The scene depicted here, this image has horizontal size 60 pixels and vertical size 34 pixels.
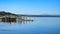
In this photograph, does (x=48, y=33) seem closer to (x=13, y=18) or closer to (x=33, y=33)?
(x=33, y=33)

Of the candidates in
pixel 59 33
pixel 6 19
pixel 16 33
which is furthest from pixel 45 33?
pixel 6 19

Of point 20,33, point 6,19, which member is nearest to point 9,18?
point 6,19

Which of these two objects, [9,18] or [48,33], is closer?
[48,33]

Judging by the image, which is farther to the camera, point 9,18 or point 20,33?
point 9,18

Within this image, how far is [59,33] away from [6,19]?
18.8 meters

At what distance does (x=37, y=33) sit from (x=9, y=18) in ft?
61.0

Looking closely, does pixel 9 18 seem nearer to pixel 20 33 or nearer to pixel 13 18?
pixel 13 18

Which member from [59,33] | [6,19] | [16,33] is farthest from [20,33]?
[6,19]

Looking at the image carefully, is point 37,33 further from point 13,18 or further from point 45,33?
point 13,18

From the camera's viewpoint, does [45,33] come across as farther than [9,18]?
No

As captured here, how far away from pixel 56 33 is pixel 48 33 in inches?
29.2

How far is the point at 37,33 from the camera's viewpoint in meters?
14.3

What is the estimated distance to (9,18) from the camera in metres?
32.4

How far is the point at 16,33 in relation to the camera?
14.4 meters
